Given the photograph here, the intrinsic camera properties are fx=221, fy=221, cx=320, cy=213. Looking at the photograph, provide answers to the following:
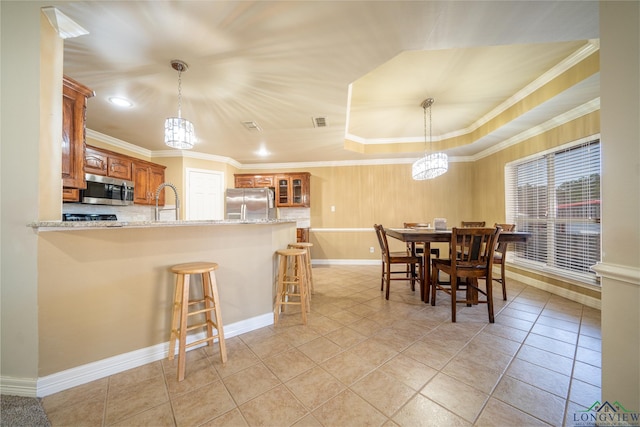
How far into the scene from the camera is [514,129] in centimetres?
326

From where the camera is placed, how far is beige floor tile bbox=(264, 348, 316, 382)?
1.48 metres

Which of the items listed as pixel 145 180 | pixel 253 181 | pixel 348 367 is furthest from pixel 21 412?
pixel 253 181

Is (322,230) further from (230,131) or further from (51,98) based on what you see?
(51,98)

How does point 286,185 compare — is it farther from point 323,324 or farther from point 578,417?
point 578,417

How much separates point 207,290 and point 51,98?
165cm

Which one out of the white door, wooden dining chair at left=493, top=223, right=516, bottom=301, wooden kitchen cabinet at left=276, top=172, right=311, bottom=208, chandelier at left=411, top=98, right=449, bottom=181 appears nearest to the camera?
wooden dining chair at left=493, top=223, right=516, bottom=301

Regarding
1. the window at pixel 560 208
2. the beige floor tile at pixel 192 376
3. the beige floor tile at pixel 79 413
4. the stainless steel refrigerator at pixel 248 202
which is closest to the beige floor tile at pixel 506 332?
the window at pixel 560 208

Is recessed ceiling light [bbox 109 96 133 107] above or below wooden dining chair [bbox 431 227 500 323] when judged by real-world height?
above

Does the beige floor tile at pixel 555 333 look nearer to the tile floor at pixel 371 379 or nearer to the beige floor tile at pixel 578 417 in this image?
the tile floor at pixel 371 379

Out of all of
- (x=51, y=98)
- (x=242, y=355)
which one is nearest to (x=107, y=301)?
(x=242, y=355)

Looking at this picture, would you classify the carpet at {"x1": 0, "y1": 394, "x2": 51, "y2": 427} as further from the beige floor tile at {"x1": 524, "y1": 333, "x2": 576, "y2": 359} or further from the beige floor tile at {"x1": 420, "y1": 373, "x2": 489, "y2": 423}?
the beige floor tile at {"x1": 524, "y1": 333, "x2": 576, "y2": 359}

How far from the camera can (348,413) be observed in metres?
1.17

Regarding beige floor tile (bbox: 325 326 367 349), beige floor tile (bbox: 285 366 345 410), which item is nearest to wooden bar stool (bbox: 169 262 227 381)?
beige floor tile (bbox: 285 366 345 410)

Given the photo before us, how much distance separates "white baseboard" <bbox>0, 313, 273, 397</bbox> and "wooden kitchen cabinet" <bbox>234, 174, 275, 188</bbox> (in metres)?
3.65
